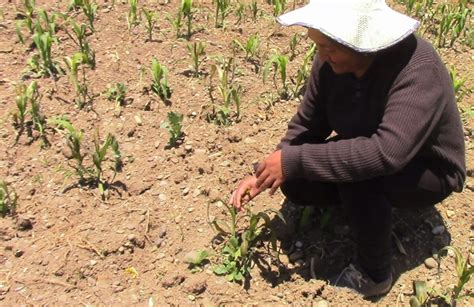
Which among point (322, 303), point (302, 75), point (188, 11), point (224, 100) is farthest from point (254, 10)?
point (322, 303)

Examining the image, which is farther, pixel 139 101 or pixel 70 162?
pixel 139 101

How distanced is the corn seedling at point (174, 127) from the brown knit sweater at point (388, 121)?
3.15ft

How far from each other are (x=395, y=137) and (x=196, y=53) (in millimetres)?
1763

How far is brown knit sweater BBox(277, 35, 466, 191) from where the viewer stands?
1.91 m

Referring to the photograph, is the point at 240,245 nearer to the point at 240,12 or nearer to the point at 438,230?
the point at 438,230

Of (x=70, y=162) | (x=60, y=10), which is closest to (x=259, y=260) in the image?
(x=70, y=162)

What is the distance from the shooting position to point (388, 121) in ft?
6.34

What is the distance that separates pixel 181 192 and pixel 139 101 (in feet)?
2.53

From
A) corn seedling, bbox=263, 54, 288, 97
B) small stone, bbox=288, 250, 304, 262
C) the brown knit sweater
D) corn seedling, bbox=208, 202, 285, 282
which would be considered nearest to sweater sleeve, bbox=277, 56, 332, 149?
the brown knit sweater

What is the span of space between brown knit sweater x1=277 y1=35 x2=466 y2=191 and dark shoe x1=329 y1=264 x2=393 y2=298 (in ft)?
1.63

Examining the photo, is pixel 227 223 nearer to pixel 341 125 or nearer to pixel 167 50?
pixel 341 125

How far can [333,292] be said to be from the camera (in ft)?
7.66

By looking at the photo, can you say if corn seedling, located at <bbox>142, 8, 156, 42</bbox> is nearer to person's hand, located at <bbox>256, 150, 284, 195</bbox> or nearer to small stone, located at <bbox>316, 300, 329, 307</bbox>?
person's hand, located at <bbox>256, 150, 284, 195</bbox>

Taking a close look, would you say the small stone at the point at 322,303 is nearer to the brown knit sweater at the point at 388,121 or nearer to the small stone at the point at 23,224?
the brown knit sweater at the point at 388,121
